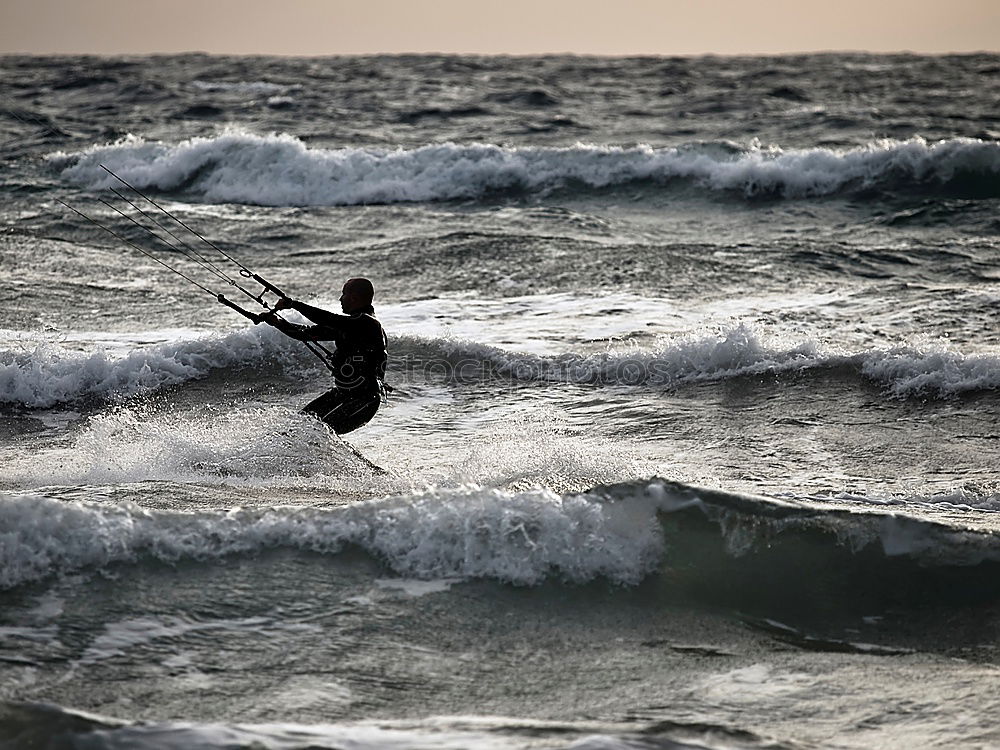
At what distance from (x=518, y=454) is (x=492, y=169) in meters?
14.3

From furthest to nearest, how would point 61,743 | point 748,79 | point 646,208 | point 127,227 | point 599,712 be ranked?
1. point 748,79
2. point 646,208
3. point 127,227
4. point 599,712
5. point 61,743

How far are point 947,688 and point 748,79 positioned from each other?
3508cm

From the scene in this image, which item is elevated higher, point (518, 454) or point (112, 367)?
point (112, 367)

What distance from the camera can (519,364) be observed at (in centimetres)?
1163

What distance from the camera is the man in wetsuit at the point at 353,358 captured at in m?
8.28

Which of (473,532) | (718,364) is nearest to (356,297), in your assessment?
(473,532)

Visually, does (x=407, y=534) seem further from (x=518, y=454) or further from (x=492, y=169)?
(x=492, y=169)

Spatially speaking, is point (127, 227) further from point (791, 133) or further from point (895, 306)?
point (791, 133)

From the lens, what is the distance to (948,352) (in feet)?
35.8

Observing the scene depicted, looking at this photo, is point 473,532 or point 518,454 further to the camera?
point 518,454

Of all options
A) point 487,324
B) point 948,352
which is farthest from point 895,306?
point 487,324

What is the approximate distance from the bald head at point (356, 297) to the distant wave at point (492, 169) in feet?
42.6

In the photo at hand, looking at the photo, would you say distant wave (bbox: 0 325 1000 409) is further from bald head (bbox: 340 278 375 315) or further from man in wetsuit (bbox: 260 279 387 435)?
bald head (bbox: 340 278 375 315)

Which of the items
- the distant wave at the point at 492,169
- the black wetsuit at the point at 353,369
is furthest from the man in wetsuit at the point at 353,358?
the distant wave at the point at 492,169
